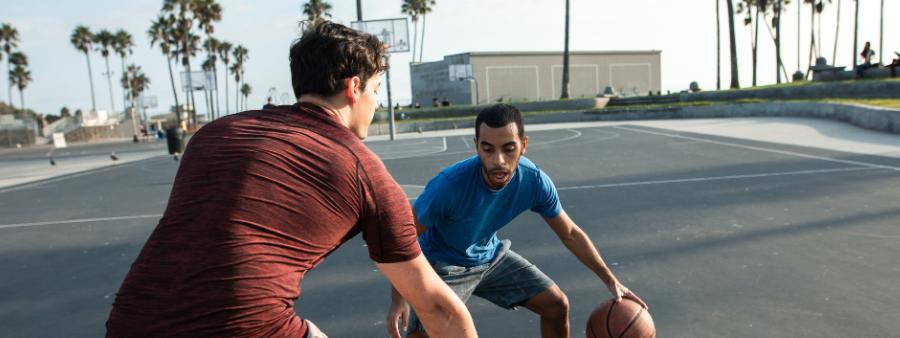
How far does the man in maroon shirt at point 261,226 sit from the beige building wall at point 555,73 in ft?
189

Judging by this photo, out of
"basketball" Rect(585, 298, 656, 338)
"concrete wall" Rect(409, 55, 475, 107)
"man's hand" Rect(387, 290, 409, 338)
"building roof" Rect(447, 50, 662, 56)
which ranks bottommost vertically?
"basketball" Rect(585, 298, 656, 338)

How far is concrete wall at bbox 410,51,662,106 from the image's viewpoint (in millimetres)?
59281

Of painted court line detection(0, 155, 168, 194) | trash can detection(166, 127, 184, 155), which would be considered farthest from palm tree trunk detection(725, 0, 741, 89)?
painted court line detection(0, 155, 168, 194)

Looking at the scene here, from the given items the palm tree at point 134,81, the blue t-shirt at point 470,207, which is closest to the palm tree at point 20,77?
the palm tree at point 134,81

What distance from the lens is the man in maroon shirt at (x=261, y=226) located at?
158 cm

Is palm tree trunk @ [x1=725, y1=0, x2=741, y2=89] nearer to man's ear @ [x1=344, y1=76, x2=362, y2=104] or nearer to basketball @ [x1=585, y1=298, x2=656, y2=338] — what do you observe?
basketball @ [x1=585, y1=298, x2=656, y2=338]

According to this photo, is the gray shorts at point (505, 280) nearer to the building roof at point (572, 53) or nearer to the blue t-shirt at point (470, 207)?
the blue t-shirt at point (470, 207)

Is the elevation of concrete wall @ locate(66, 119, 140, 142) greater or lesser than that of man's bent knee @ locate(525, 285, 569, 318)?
greater

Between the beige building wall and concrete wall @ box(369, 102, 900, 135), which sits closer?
concrete wall @ box(369, 102, 900, 135)

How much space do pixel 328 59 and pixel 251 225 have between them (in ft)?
1.77

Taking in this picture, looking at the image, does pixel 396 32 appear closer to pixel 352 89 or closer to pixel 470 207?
pixel 470 207

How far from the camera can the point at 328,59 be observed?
70.9 inches

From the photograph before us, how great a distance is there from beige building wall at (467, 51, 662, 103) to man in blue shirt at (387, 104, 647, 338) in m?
55.8

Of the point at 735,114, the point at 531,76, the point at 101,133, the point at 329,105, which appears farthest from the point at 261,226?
the point at 101,133
